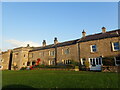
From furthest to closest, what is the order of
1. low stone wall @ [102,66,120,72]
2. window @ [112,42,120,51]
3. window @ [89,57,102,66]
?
window @ [89,57,102,66] → window @ [112,42,120,51] → low stone wall @ [102,66,120,72]

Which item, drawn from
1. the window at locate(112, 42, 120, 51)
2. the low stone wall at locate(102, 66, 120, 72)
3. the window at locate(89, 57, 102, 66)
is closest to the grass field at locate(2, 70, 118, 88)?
the low stone wall at locate(102, 66, 120, 72)

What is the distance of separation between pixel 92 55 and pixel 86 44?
2805 mm

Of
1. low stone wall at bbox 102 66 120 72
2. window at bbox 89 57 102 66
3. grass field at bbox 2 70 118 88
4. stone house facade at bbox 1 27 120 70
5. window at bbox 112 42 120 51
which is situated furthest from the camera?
window at bbox 89 57 102 66

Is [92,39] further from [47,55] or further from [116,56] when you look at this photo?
[47,55]

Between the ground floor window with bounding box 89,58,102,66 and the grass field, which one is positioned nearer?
the grass field

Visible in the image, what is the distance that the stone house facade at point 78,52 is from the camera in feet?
75.2

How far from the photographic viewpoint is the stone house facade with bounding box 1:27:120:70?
2291 cm

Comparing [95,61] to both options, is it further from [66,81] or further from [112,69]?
[66,81]

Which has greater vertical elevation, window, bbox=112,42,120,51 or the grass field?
window, bbox=112,42,120,51

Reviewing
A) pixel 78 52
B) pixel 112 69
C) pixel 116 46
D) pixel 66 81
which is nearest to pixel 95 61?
pixel 78 52

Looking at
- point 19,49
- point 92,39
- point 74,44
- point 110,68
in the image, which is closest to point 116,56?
point 110,68

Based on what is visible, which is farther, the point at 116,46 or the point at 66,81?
the point at 116,46

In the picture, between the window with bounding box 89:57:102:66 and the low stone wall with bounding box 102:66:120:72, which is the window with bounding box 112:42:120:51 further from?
the low stone wall with bounding box 102:66:120:72

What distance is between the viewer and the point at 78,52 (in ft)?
89.9
